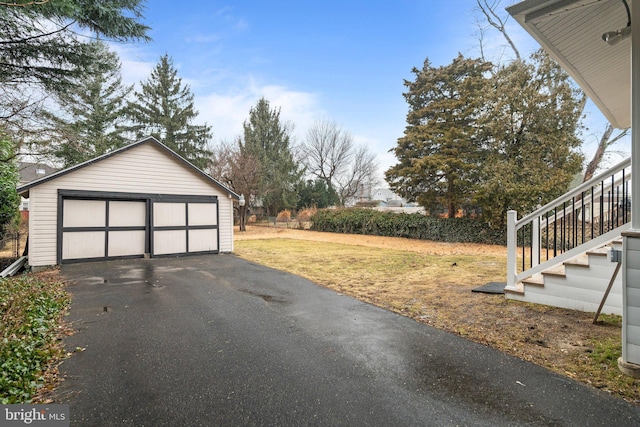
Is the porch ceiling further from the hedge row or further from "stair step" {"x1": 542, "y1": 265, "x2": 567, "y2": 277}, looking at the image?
the hedge row

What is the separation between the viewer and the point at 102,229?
9734mm

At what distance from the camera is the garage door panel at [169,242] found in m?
10.5

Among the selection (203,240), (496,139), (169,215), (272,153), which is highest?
(272,153)

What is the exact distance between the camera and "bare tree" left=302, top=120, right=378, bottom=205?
3064 cm

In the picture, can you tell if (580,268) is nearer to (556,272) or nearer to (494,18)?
(556,272)

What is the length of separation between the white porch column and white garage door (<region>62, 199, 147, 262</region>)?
11.6 m

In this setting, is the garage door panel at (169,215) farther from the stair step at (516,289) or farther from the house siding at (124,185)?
the stair step at (516,289)

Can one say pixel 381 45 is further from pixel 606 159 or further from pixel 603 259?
pixel 603 259

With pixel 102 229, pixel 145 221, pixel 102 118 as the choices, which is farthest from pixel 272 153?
pixel 102 229

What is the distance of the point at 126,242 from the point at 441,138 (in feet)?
45.5

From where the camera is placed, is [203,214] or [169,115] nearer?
[203,214]

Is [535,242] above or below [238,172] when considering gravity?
below

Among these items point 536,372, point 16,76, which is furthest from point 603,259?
point 16,76

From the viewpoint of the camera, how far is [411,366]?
2.88m
